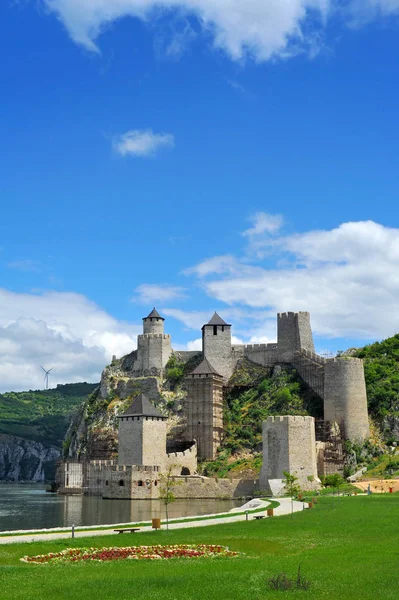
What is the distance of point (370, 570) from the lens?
18156 millimetres

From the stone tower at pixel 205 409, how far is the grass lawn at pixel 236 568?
52309 mm

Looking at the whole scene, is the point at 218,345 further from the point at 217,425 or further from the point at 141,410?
the point at 141,410

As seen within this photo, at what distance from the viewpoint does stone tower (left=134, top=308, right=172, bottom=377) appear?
90.7m

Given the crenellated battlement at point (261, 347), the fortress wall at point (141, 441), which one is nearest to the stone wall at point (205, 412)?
the crenellated battlement at point (261, 347)

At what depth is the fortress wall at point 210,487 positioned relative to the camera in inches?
2527

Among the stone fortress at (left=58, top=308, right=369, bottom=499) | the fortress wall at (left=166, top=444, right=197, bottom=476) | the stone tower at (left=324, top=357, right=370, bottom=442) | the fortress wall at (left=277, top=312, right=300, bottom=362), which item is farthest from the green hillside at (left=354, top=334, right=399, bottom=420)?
the fortress wall at (left=166, top=444, right=197, bottom=476)

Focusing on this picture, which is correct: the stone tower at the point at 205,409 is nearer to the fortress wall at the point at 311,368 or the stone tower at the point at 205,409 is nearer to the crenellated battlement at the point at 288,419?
the fortress wall at the point at 311,368

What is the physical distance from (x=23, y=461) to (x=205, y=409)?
351 ft

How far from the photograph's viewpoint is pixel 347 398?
→ 2840 inches

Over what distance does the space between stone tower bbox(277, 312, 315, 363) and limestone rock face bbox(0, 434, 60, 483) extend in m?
102

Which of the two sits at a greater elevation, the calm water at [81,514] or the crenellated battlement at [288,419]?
the crenellated battlement at [288,419]

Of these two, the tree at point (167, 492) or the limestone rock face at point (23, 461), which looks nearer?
the tree at point (167, 492)

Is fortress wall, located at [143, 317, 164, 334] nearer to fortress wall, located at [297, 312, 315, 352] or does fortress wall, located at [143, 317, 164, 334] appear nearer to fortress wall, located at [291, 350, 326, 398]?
fortress wall, located at [291, 350, 326, 398]

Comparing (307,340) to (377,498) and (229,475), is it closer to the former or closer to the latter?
(229,475)
